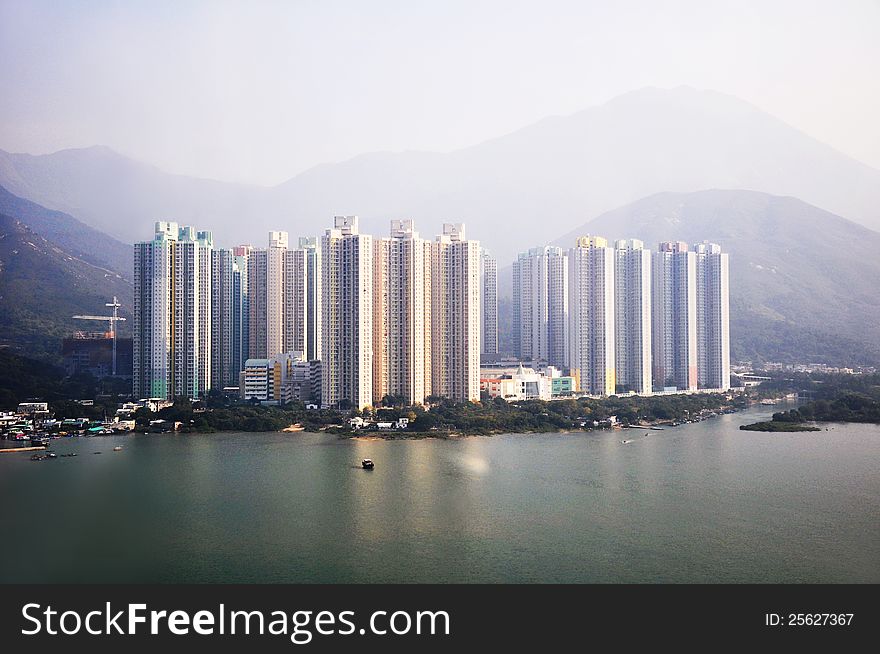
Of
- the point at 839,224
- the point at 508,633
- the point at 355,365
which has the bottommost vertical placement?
the point at 508,633

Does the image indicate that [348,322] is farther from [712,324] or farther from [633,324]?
[712,324]

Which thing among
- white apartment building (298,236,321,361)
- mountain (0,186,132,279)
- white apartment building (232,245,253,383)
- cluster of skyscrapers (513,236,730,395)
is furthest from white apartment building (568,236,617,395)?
mountain (0,186,132,279)

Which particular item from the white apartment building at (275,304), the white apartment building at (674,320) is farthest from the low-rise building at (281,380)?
the white apartment building at (674,320)

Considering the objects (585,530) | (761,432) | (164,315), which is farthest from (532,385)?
(585,530)

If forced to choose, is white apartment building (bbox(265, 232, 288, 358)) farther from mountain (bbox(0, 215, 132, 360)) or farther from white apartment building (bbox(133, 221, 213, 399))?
mountain (bbox(0, 215, 132, 360))

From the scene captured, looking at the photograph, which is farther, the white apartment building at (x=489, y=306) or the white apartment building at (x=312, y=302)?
the white apartment building at (x=489, y=306)

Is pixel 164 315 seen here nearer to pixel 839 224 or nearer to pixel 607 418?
pixel 607 418

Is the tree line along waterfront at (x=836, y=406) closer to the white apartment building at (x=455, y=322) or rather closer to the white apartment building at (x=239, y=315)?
the white apartment building at (x=455, y=322)
